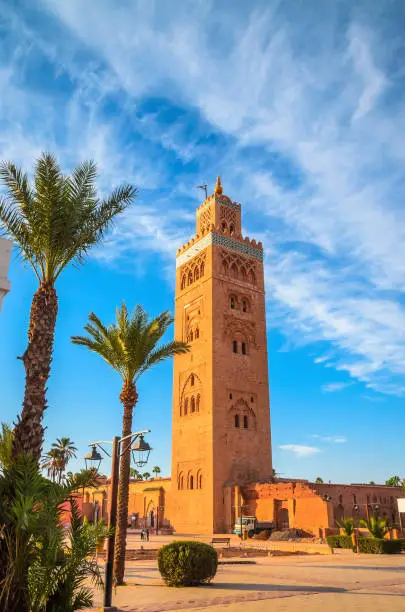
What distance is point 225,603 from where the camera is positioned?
397 inches

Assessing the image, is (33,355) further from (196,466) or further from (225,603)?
(196,466)

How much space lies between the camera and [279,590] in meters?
11.9

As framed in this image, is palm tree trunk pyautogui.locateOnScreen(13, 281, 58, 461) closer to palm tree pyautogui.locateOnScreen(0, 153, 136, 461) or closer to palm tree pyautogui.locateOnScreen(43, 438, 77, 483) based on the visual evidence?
palm tree pyautogui.locateOnScreen(0, 153, 136, 461)

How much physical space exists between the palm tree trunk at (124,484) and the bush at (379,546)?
41.1 ft

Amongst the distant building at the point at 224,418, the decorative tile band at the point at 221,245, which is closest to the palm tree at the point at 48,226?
the distant building at the point at 224,418

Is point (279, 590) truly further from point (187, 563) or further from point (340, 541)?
point (340, 541)

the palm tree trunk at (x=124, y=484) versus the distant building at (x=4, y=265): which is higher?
the distant building at (x=4, y=265)

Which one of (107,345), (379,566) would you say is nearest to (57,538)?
(107,345)

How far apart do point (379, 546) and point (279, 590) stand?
1206 cm

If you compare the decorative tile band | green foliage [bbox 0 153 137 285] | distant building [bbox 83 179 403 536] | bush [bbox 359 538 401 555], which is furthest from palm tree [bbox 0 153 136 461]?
the decorative tile band

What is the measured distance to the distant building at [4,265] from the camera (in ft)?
27.9

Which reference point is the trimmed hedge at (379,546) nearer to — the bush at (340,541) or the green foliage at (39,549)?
the bush at (340,541)

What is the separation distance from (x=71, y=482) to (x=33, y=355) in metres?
2.85

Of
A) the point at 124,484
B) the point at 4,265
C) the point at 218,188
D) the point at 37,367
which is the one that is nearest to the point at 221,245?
the point at 218,188
